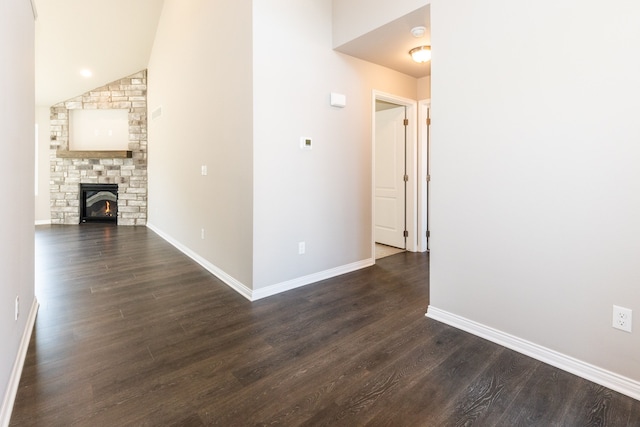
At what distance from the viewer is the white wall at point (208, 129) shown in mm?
3133

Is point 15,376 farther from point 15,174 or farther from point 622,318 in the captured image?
point 622,318

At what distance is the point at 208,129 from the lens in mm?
3861

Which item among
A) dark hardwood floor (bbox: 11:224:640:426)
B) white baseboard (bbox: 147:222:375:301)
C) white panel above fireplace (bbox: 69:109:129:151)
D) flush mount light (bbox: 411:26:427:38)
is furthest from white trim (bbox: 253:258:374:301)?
white panel above fireplace (bbox: 69:109:129:151)

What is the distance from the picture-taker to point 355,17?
128 inches

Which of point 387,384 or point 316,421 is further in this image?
point 387,384

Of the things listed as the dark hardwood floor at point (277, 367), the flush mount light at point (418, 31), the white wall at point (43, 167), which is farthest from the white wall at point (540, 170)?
the white wall at point (43, 167)

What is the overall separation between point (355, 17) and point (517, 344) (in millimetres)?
3090

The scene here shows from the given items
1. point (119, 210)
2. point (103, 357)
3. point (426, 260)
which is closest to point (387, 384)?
point (103, 357)

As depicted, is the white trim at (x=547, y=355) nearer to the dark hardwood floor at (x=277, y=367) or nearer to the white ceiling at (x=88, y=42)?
→ the dark hardwood floor at (x=277, y=367)

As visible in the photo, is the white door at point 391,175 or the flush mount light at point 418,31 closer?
the flush mount light at point 418,31

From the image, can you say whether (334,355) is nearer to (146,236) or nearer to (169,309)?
(169,309)

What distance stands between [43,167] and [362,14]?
24.3 ft

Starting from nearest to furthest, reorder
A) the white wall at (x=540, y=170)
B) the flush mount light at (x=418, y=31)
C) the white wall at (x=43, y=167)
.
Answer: the white wall at (x=540, y=170), the flush mount light at (x=418, y=31), the white wall at (x=43, y=167)

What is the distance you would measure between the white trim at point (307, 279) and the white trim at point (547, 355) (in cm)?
127
